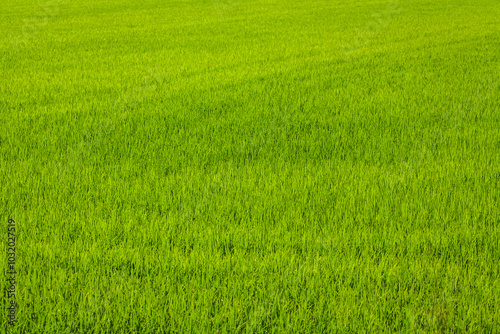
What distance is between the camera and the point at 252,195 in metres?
4.77

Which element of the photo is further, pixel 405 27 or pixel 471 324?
pixel 405 27

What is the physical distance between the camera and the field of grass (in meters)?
3.08

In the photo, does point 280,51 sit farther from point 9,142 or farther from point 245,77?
point 9,142

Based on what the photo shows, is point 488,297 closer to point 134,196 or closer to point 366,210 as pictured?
point 366,210

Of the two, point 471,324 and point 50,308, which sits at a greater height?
point 50,308

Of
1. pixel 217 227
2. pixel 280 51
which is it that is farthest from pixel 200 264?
→ pixel 280 51

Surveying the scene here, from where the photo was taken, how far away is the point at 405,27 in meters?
18.1

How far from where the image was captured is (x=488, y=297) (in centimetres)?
322

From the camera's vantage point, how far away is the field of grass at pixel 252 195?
308 cm

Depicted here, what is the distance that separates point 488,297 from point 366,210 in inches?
53.8

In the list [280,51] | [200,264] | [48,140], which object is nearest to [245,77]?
[280,51]

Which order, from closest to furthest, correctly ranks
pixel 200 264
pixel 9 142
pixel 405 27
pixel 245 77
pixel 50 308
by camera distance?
pixel 50 308, pixel 200 264, pixel 9 142, pixel 245 77, pixel 405 27

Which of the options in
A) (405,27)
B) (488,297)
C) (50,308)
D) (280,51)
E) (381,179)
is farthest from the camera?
(405,27)

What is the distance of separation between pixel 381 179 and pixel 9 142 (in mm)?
4199
